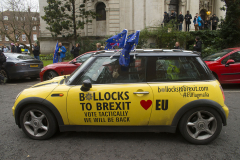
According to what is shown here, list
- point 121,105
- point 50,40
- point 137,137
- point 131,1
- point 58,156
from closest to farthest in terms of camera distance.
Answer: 1. point 58,156
2. point 121,105
3. point 137,137
4. point 131,1
5. point 50,40

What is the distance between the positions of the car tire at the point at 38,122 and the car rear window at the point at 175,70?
Answer: 1818 millimetres

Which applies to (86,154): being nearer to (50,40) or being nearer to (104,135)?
(104,135)

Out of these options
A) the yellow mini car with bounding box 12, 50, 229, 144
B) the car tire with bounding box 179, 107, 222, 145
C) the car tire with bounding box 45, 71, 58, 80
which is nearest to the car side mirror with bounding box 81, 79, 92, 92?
the yellow mini car with bounding box 12, 50, 229, 144

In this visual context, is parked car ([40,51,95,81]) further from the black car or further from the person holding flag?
the person holding flag

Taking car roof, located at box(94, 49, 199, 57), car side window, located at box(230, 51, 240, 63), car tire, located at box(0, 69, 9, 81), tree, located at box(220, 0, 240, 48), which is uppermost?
tree, located at box(220, 0, 240, 48)

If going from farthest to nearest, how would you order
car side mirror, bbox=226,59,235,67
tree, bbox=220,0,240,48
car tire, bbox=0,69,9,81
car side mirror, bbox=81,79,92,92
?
tree, bbox=220,0,240,48, car tire, bbox=0,69,9,81, car side mirror, bbox=226,59,235,67, car side mirror, bbox=81,79,92,92

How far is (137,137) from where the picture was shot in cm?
358

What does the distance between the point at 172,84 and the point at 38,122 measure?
238 centimetres

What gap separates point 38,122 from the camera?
11.2ft

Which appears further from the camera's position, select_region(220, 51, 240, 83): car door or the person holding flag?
select_region(220, 51, 240, 83): car door

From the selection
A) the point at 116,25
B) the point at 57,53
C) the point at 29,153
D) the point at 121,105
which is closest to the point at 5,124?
the point at 29,153

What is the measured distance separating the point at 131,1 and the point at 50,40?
429 inches

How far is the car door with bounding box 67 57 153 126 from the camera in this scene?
10.5ft

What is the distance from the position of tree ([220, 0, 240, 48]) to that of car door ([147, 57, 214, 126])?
1023 cm
